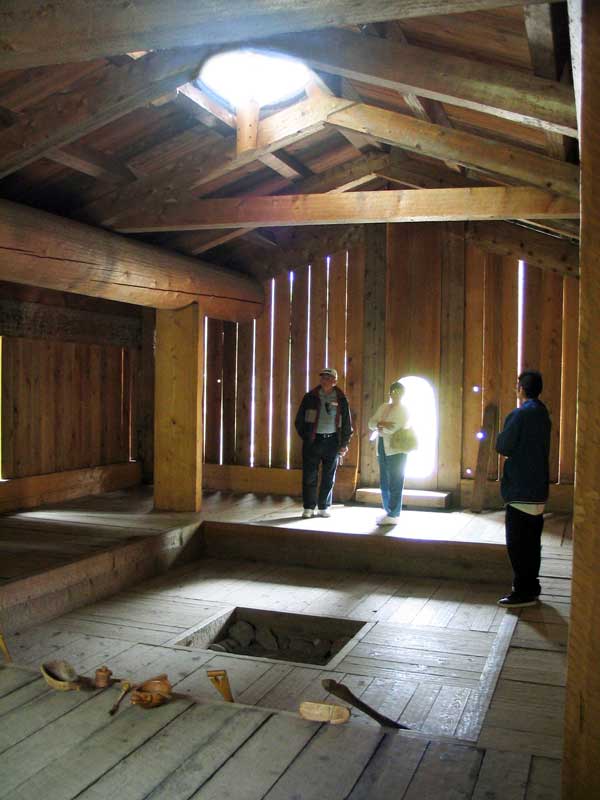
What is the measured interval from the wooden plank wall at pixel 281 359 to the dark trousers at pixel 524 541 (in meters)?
3.84

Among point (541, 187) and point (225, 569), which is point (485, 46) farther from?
point (225, 569)

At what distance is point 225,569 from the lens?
22.6ft

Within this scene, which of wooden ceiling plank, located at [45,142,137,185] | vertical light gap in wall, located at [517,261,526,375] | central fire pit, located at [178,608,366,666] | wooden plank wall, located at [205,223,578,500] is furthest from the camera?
vertical light gap in wall, located at [517,261,526,375]

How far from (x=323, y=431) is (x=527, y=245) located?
3024 mm

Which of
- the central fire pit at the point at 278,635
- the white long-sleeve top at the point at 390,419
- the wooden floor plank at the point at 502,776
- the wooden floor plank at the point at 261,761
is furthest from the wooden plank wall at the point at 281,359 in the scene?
the wooden floor plank at the point at 502,776

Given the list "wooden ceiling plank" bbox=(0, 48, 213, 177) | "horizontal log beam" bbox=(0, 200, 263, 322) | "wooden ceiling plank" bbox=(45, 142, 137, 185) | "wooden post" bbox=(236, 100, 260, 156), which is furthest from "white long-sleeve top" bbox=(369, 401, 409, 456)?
"wooden ceiling plank" bbox=(0, 48, 213, 177)

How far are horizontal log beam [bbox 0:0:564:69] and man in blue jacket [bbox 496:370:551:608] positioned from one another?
123 inches

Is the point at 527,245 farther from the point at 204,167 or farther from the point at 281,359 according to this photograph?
the point at 204,167

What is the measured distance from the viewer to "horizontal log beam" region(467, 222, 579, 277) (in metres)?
7.92

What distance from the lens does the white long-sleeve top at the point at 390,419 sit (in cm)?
739

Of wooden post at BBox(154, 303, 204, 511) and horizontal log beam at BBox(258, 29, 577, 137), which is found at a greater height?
horizontal log beam at BBox(258, 29, 577, 137)

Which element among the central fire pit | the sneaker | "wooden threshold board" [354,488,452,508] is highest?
"wooden threshold board" [354,488,452,508]

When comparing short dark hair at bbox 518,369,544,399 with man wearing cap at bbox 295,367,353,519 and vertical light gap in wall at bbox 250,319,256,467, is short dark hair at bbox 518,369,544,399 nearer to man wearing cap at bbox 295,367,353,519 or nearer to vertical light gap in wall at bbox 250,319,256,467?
man wearing cap at bbox 295,367,353,519

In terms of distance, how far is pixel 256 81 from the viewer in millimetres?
5949
